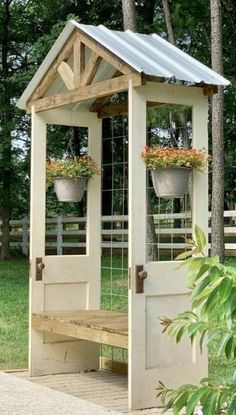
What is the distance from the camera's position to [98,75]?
263 inches

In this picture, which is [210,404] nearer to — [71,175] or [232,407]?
[232,407]

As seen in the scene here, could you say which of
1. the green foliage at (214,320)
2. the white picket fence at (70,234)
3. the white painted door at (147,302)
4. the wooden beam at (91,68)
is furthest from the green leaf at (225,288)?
the white picket fence at (70,234)

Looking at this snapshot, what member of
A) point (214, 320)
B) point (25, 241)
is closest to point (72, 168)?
point (214, 320)

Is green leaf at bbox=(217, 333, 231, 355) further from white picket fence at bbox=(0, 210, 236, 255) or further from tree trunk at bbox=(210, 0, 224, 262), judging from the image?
white picket fence at bbox=(0, 210, 236, 255)

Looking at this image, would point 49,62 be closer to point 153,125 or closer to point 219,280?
point 153,125

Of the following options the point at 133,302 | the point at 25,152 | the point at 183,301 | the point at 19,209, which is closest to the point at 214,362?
the point at 183,301

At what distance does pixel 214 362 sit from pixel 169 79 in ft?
9.55

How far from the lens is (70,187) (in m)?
7.12

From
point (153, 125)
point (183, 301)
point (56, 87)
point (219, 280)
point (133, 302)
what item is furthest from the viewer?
point (56, 87)

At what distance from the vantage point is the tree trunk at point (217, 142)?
41.3 feet

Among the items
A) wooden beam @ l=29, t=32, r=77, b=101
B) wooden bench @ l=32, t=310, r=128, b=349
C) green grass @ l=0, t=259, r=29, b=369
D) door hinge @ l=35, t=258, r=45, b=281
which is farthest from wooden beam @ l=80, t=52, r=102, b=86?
A: green grass @ l=0, t=259, r=29, b=369

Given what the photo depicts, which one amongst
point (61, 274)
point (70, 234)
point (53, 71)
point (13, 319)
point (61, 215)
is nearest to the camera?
point (53, 71)

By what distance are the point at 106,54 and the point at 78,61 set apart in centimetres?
54

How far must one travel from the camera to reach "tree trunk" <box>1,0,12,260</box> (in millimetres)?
20625
